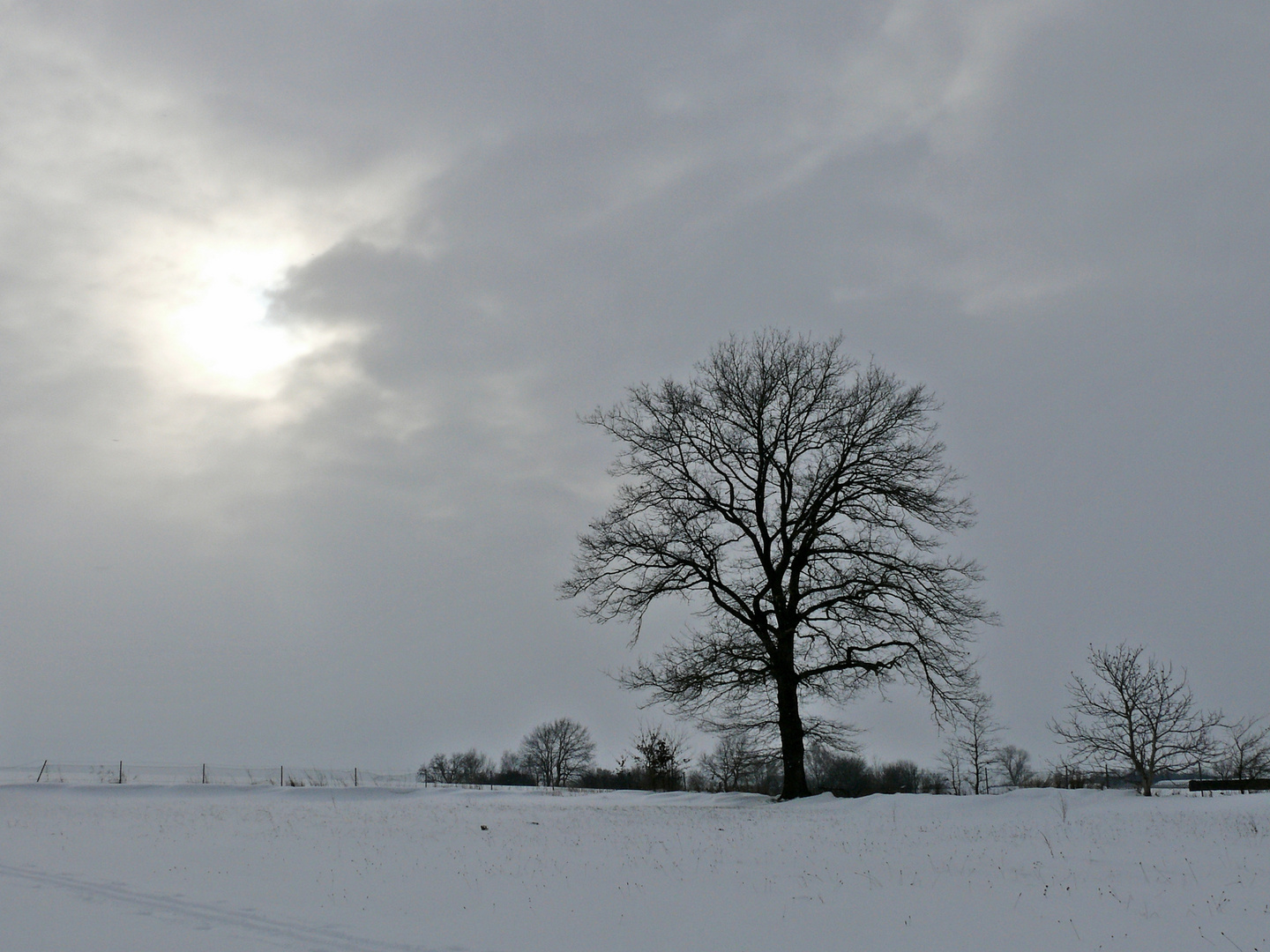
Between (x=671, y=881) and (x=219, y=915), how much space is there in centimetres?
487

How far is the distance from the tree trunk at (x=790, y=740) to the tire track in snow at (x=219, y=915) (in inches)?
603

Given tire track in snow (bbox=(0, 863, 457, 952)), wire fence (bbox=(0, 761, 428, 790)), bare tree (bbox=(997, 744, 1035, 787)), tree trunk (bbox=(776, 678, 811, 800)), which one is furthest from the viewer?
bare tree (bbox=(997, 744, 1035, 787))

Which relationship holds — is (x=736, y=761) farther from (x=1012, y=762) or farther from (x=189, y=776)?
(x=1012, y=762)

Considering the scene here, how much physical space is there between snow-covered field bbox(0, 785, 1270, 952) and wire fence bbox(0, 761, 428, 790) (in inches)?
678

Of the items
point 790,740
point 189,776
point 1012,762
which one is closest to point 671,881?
point 790,740

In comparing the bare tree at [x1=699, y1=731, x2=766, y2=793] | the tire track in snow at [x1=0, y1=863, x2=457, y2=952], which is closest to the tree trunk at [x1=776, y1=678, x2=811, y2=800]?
the bare tree at [x1=699, y1=731, x2=766, y2=793]

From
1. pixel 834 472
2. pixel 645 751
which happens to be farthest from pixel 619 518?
pixel 645 751

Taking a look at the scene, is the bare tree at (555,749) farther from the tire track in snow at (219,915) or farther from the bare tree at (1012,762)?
the tire track in snow at (219,915)

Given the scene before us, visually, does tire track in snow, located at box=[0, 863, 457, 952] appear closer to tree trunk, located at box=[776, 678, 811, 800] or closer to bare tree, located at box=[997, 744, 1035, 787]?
tree trunk, located at box=[776, 678, 811, 800]

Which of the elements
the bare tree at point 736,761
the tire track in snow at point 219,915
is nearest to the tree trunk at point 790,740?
the bare tree at point 736,761

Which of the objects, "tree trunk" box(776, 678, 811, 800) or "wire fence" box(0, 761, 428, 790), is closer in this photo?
"tree trunk" box(776, 678, 811, 800)

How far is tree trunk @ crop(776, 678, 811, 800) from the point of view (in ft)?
70.9

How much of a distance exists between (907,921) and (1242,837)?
20.2 ft

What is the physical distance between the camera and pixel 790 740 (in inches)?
869
